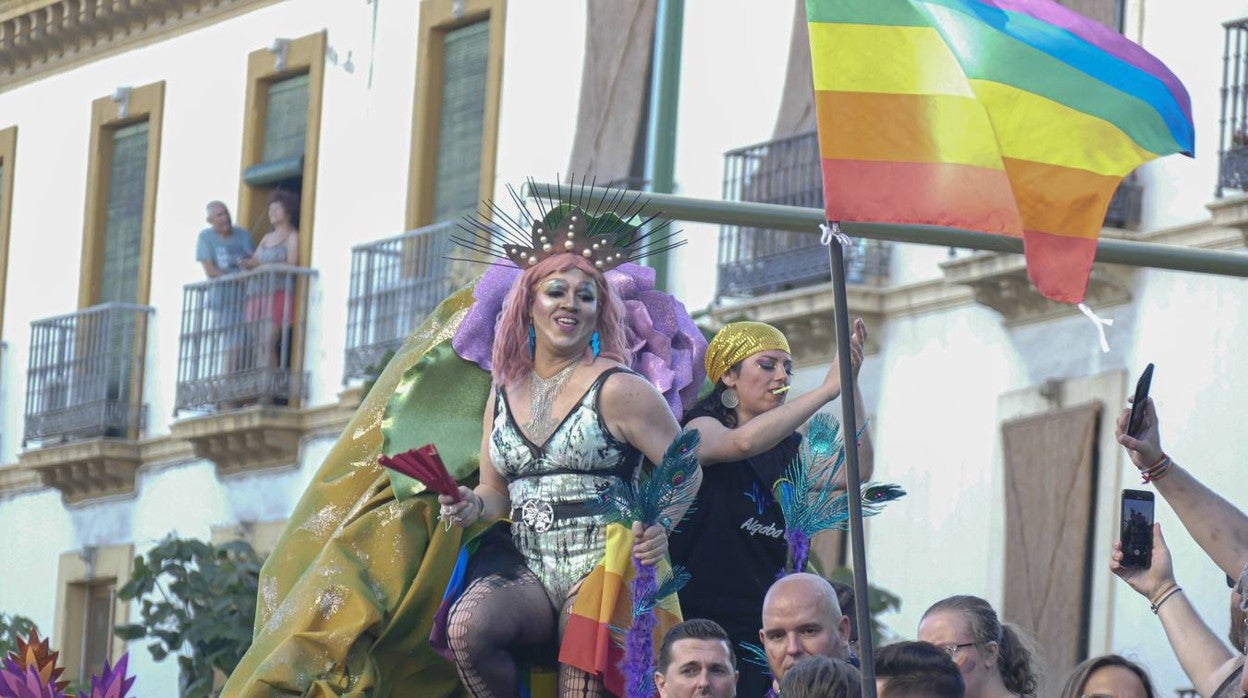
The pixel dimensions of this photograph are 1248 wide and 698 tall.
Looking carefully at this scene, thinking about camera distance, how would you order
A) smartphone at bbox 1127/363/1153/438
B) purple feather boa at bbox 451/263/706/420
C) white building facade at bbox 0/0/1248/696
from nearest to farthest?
smartphone at bbox 1127/363/1153/438 < purple feather boa at bbox 451/263/706/420 < white building facade at bbox 0/0/1248/696

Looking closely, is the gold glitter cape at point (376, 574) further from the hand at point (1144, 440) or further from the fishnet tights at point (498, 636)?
the hand at point (1144, 440)

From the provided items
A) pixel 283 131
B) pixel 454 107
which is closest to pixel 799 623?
pixel 454 107

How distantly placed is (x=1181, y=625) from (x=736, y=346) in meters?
2.04

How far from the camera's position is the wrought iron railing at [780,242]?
2231 cm

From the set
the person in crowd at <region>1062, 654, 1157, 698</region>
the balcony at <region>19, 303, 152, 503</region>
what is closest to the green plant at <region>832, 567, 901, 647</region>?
the person in crowd at <region>1062, 654, 1157, 698</region>

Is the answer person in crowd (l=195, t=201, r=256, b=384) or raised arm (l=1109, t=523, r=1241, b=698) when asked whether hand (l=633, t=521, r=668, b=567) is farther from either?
person in crowd (l=195, t=201, r=256, b=384)

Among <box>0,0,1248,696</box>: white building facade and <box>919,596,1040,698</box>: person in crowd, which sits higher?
<box>0,0,1248,696</box>: white building facade

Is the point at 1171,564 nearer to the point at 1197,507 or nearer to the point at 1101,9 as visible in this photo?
the point at 1197,507

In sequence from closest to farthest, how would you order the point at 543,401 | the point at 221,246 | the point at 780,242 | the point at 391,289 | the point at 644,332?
the point at 543,401 → the point at 644,332 → the point at 780,242 → the point at 391,289 → the point at 221,246

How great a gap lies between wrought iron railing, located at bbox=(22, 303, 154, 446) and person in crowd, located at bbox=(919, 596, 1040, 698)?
22192 millimetres

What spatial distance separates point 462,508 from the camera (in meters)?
8.47

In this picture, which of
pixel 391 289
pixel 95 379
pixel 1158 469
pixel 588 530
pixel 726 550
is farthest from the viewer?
pixel 95 379

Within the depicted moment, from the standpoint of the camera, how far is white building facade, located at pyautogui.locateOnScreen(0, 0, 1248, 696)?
1988cm

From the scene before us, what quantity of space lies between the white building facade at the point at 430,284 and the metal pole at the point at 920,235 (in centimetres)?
526
